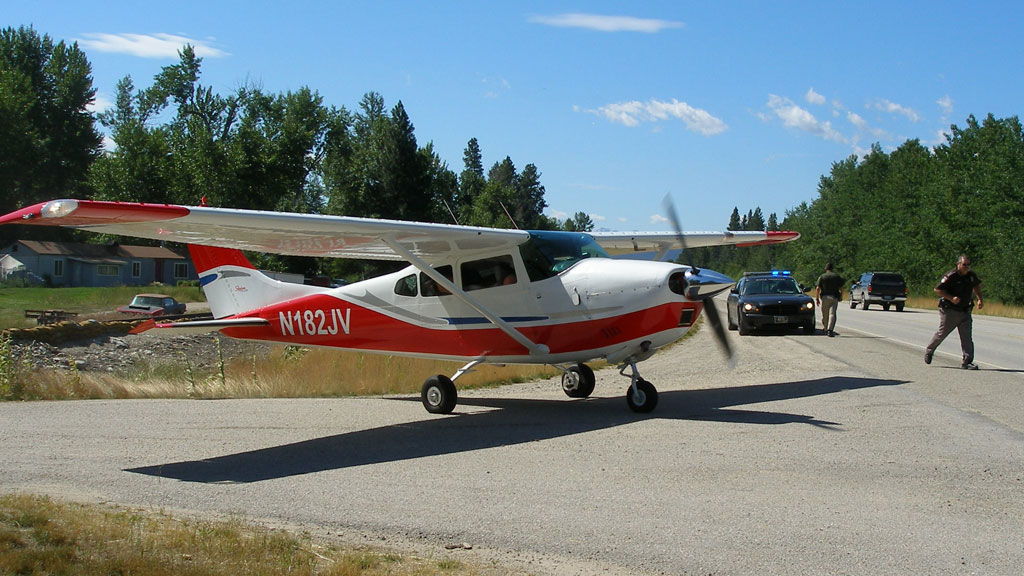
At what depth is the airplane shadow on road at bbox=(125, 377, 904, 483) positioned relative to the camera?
821 cm

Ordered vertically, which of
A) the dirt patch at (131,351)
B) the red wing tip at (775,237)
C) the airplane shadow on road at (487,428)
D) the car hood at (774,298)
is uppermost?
the red wing tip at (775,237)

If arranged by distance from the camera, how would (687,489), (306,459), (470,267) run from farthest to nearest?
(470,267), (306,459), (687,489)

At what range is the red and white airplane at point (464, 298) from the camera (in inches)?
415

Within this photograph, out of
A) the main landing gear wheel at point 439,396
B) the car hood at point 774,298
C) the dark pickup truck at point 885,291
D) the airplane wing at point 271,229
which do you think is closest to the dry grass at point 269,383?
the main landing gear wheel at point 439,396

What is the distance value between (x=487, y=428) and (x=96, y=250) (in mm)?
81158

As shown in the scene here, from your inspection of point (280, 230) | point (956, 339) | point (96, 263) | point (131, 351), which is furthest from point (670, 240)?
point (96, 263)

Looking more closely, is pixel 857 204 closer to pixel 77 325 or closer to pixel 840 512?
pixel 77 325

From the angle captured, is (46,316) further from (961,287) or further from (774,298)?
(961,287)

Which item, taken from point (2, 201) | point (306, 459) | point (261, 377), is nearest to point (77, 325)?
point (261, 377)

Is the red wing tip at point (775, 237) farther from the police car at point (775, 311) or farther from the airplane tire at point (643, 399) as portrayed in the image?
the police car at point (775, 311)

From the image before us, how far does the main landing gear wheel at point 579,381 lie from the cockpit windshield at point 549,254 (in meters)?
1.94

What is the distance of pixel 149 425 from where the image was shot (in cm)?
1080

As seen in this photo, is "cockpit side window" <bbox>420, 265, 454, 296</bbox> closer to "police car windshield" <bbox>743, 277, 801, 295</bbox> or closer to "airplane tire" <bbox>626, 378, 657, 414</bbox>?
"airplane tire" <bbox>626, 378, 657, 414</bbox>

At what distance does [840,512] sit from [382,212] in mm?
64283
